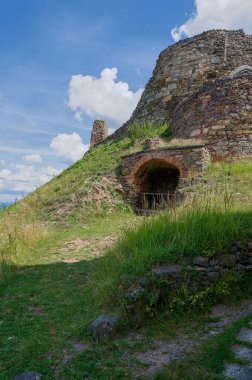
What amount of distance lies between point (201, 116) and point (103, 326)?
9622 millimetres

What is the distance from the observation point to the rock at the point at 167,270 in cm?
410

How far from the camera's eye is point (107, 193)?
37.3 ft

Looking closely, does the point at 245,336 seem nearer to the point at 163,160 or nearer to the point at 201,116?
the point at 163,160

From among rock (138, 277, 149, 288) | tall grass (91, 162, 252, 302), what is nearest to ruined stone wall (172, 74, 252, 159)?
tall grass (91, 162, 252, 302)

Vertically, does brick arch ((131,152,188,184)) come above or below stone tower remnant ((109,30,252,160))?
below

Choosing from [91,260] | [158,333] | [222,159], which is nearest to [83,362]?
[158,333]

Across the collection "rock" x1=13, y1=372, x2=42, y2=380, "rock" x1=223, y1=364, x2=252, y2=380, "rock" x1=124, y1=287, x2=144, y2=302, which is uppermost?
"rock" x1=124, y1=287, x2=144, y2=302

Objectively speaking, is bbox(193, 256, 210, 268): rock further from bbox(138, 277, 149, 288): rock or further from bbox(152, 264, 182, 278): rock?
bbox(138, 277, 149, 288): rock

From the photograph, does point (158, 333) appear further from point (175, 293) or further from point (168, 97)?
point (168, 97)

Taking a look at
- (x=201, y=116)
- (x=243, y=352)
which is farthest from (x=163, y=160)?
(x=243, y=352)

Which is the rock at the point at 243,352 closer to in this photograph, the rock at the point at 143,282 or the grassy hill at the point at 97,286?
the grassy hill at the point at 97,286

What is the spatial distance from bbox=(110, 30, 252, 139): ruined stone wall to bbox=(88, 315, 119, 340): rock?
1326cm

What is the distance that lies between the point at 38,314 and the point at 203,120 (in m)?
9.27

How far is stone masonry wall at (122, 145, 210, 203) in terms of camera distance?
10.3 m
